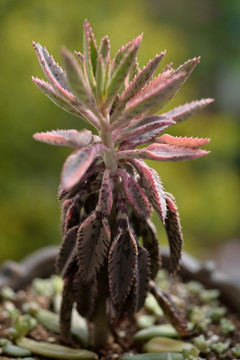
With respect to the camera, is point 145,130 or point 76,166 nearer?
point 76,166

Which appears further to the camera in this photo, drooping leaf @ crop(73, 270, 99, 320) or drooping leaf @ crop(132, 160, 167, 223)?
drooping leaf @ crop(73, 270, 99, 320)

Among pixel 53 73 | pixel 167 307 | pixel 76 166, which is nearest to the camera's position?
pixel 76 166

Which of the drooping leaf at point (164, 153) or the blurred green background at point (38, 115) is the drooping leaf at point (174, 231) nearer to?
the drooping leaf at point (164, 153)

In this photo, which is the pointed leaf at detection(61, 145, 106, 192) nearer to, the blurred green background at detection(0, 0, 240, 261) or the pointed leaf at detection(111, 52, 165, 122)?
the pointed leaf at detection(111, 52, 165, 122)

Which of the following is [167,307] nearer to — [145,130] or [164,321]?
[164,321]

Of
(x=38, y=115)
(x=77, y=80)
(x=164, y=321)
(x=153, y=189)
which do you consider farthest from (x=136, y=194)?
(x=38, y=115)

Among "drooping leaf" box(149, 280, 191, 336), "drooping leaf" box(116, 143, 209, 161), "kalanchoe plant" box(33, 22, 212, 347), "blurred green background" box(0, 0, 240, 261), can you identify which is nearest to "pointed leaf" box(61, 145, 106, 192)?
"kalanchoe plant" box(33, 22, 212, 347)
